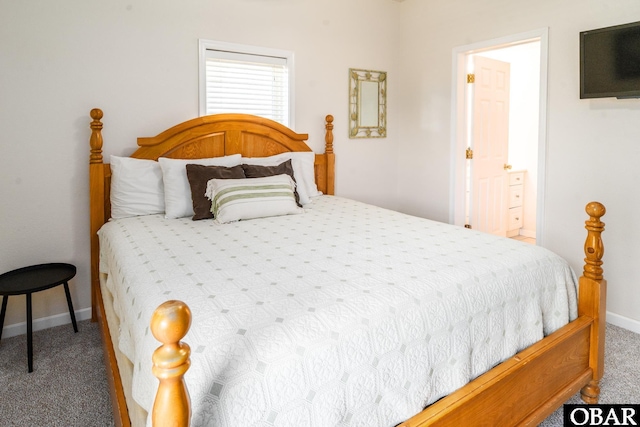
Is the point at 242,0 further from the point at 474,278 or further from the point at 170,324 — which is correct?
the point at 170,324

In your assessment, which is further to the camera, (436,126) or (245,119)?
(436,126)

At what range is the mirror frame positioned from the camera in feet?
13.6

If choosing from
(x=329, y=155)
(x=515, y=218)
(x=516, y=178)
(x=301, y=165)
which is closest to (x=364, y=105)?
(x=329, y=155)

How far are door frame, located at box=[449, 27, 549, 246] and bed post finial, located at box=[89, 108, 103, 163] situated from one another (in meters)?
3.00

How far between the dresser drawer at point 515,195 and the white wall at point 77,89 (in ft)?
10.4

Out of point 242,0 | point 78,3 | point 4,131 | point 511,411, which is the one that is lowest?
point 511,411

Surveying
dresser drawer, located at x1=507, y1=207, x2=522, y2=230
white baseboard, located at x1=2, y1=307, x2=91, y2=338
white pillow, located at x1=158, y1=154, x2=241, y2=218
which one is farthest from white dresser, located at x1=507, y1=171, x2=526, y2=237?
white baseboard, located at x1=2, y1=307, x2=91, y2=338

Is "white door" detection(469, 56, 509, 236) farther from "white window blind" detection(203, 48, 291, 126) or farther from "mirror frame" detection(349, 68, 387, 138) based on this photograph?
"white window blind" detection(203, 48, 291, 126)

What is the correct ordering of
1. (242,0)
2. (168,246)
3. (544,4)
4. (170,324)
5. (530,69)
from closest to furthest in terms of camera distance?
(170,324) < (168,246) < (544,4) < (242,0) < (530,69)

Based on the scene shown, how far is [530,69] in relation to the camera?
511 centimetres

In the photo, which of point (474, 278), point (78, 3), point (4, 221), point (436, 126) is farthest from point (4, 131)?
point (436, 126)

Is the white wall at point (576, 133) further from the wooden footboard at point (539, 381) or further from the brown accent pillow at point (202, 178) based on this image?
the brown accent pillow at point (202, 178)

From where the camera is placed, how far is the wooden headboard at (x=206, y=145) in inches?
112

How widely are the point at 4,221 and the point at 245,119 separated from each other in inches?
70.3
